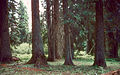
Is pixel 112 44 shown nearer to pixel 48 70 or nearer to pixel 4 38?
pixel 48 70

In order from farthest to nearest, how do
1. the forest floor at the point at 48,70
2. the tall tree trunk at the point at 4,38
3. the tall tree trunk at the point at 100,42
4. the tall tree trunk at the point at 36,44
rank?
1. the tall tree trunk at the point at 4,38
2. the tall tree trunk at the point at 100,42
3. the tall tree trunk at the point at 36,44
4. the forest floor at the point at 48,70

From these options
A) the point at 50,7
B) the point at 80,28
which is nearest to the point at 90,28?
the point at 80,28

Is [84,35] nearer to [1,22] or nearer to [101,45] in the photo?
[101,45]

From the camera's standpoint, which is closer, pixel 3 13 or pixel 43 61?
pixel 43 61

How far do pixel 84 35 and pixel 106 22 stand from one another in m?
3.46

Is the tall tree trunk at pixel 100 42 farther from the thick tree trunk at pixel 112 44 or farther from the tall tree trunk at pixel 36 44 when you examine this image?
the thick tree trunk at pixel 112 44

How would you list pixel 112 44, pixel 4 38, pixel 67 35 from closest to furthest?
pixel 67 35
pixel 4 38
pixel 112 44

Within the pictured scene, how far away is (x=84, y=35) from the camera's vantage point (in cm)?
2042

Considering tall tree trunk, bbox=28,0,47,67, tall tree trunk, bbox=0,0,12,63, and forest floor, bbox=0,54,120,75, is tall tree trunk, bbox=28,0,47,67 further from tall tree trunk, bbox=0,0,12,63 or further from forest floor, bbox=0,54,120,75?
tall tree trunk, bbox=0,0,12,63

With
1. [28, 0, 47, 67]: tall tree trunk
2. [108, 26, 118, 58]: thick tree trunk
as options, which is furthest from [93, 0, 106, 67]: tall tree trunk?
[108, 26, 118, 58]: thick tree trunk

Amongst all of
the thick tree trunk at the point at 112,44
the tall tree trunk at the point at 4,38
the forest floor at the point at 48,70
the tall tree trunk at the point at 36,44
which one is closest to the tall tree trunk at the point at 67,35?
the forest floor at the point at 48,70

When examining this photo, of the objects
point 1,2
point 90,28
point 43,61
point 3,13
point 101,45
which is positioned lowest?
point 43,61

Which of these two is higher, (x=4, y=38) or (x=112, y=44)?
(x=4, y=38)

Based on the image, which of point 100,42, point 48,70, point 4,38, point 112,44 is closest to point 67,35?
point 100,42
